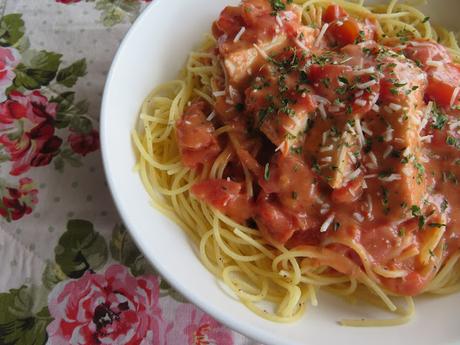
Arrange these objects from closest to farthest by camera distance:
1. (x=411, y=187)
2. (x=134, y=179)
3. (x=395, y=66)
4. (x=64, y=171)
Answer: (x=411, y=187), (x=395, y=66), (x=134, y=179), (x=64, y=171)

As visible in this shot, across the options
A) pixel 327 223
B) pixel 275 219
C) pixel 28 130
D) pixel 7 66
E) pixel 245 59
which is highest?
pixel 245 59

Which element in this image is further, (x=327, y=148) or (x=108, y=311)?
(x=108, y=311)

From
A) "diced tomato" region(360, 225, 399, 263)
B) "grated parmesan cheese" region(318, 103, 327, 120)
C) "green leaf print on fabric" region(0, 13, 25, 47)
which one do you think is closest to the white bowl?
"diced tomato" region(360, 225, 399, 263)

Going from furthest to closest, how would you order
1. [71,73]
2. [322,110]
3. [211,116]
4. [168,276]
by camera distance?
[71,73] < [211,116] < [322,110] < [168,276]

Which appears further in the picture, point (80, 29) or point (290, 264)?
point (80, 29)

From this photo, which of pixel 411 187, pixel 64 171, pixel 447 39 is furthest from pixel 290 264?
pixel 447 39

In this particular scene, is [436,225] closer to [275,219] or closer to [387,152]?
[387,152]

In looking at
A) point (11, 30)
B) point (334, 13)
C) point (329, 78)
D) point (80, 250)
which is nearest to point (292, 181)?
point (329, 78)

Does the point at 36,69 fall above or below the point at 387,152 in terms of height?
below

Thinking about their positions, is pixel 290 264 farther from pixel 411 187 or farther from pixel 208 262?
pixel 411 187
